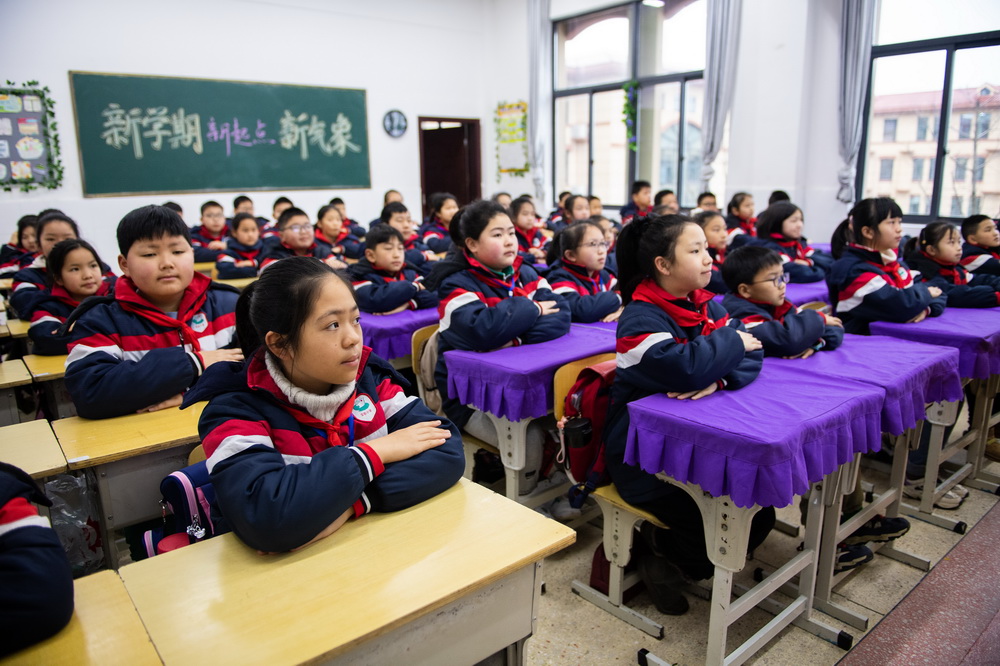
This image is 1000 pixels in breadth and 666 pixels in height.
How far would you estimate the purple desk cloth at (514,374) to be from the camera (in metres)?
2.09

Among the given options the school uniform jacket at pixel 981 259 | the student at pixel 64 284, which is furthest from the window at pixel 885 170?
the student at pixel 64 284

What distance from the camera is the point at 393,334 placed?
3.09m

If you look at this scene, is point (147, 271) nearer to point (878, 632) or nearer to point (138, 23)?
point (878, 632)

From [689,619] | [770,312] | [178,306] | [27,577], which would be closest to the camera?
→ [27,577]

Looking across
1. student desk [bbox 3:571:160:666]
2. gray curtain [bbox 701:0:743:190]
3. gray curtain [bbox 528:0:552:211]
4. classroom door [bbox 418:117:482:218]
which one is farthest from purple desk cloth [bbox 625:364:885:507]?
classroom door [bbox 418:117:482:218]

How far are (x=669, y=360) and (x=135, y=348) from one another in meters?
1.55

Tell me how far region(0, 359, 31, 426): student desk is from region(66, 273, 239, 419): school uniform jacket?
21.9 inches

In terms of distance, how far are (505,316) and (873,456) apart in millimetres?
1768

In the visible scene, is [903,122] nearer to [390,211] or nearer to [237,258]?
[390,211]

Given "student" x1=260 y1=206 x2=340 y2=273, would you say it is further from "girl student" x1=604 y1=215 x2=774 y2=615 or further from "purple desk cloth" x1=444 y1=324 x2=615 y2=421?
"girl student" x1=604 y1=215 x2=774 y2=615

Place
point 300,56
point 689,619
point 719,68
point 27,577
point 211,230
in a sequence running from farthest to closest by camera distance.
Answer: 1. point 300,56
2. point 719,68
3. point 211,230
4. point 689,619
5. point 27,577

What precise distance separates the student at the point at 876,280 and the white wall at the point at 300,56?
708cm

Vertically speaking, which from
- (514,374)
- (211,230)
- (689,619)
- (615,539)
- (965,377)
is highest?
(211,230)

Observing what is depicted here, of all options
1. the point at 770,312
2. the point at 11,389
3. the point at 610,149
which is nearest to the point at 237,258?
the point at 11,389
